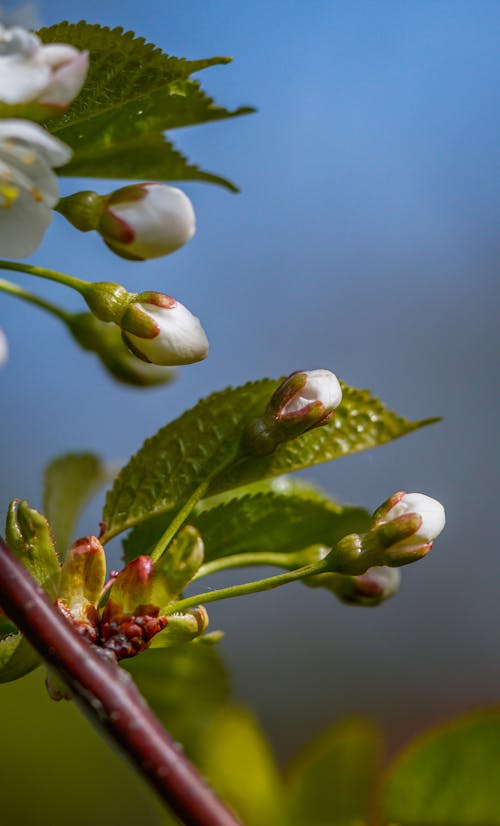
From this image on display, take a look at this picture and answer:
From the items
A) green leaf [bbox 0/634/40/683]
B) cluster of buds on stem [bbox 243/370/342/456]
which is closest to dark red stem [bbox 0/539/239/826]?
green leaf [bbox 0/634/40/683]

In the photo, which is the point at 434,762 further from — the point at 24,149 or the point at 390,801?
the point at 24,149

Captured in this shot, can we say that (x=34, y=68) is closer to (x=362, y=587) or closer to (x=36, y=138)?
(x=36, y=138)

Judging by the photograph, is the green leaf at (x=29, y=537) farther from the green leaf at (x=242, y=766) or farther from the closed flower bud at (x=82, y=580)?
the green leaf at (x=242, y=766)

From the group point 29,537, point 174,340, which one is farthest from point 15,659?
point 174,340

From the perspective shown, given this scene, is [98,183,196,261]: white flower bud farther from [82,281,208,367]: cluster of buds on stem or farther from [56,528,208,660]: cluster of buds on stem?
[56,528,208,660]: cluster of buds on stem

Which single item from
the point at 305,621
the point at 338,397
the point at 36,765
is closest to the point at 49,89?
the point at 338,397

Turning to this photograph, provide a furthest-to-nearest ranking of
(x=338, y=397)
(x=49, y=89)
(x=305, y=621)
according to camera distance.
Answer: (x=305, y=621)
(x=338, y=397)
(x=49, y=89)
